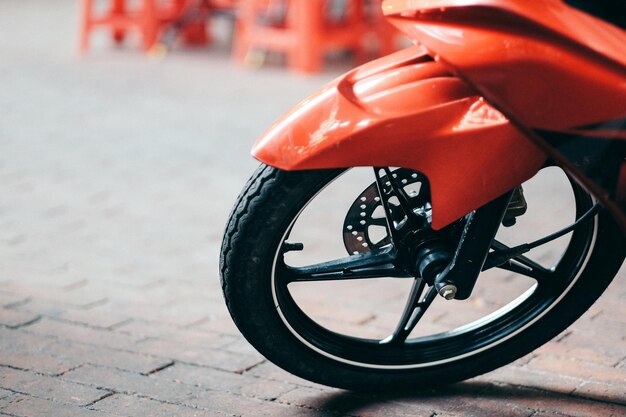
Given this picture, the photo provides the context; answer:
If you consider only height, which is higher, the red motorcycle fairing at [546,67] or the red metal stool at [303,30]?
A: the red motorcycle fairing at [546,67]

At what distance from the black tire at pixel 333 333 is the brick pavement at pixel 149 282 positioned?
9 centimetres

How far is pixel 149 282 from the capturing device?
12.0 ft

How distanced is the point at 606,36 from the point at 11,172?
382 cm

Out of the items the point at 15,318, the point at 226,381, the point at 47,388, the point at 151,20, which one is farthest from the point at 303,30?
the point at 47,388

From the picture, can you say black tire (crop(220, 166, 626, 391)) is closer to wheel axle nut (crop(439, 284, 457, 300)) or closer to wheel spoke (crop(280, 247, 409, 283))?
wheel spoke (crop(280, 247, 409, 283))

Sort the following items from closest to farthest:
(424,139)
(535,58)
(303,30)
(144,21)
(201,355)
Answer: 1. (535,58)
2. (424,139)
3. (201,355)
4. (303,30)
5. (144,21)

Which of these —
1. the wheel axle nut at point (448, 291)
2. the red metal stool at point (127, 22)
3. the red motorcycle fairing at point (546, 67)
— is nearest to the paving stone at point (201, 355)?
the wheel axle nut at point (448, 291)

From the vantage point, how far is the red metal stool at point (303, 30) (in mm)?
7789

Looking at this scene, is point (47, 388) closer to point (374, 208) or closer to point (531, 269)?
point (374, 208)

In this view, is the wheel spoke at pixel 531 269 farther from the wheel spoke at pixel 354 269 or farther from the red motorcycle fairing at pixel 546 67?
the red motorcycle fairing at pixel 546 67

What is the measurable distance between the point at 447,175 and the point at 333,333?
0.56 m

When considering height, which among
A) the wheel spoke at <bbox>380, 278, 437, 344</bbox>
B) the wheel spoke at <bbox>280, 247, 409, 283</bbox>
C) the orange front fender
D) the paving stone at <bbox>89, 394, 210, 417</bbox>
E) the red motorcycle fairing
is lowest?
the paving stone at <bbox>89, 394, 210, 417</bbox>

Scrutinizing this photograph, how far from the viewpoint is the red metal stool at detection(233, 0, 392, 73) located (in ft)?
25.6

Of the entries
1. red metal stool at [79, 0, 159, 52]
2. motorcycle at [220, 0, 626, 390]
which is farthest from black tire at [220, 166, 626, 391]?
red metal stool at [79, 0, 159, 52]
